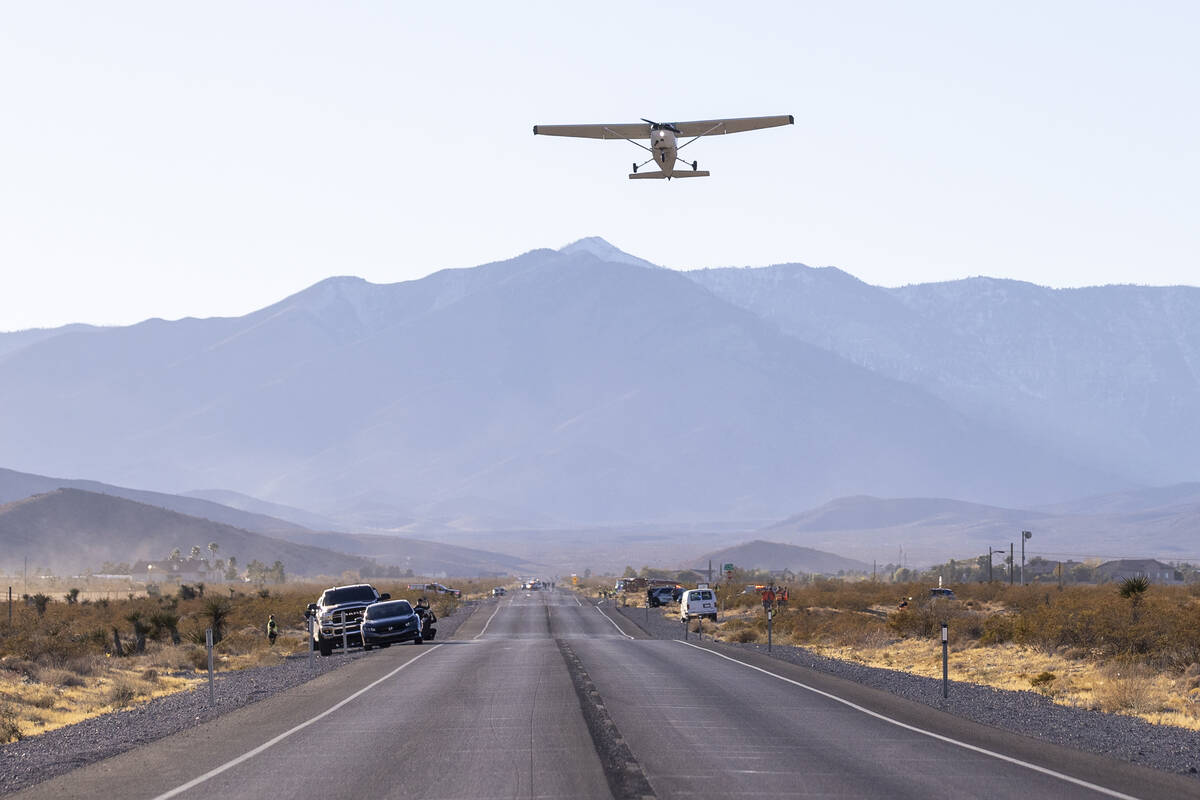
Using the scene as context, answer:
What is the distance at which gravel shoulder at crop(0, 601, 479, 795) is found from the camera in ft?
64.5

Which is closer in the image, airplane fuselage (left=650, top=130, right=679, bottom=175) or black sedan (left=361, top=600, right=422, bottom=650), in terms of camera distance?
airplane fuselage (left=650, top=130, right=679, bottom=175)

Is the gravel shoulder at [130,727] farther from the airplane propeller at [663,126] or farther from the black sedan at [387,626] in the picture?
the airplane propeller at [663,126]

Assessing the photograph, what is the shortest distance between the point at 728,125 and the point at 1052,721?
2253 centimetres

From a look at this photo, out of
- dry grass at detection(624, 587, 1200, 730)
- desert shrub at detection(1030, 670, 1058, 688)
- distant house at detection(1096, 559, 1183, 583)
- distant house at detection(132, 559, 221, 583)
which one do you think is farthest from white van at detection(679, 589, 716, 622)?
distant house at detection(132, 559, 221, 583)

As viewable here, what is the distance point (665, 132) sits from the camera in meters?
39.2

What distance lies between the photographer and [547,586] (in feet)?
520

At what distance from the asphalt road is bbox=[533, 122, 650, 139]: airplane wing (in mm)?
16479

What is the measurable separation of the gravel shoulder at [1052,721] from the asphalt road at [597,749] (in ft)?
2.34

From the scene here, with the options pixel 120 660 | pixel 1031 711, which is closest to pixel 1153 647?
pixel 1031 711

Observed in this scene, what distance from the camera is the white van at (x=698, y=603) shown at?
229 ft

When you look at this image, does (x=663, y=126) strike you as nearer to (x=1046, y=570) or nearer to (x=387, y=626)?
(x=387, y=626)

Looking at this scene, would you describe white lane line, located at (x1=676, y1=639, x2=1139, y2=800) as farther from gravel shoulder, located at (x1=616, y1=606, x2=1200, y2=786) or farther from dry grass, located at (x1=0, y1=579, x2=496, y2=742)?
dry grass, located at (x1=0, y1=579, x2=496, y2=742)

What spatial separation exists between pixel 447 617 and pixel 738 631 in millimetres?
27074

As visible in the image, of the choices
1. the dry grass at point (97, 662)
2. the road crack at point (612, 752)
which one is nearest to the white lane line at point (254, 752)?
the road crack at point (612, 752)
